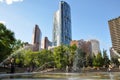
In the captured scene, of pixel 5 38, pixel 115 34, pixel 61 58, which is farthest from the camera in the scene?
pixel 115 34

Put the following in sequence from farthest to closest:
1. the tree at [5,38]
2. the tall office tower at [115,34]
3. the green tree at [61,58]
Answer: the tall office tower at [115,34]
the green tree at [61,58]
the tree at [5,38]

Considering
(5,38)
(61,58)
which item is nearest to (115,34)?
(61,58)

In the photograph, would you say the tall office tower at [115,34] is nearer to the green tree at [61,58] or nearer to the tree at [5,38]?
the green tree at [61,58]

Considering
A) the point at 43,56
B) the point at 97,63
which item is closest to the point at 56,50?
the point at 43,56

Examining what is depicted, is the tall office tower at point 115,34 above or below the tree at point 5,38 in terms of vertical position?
above

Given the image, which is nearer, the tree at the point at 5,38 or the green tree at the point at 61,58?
the tree at the point at 5,38

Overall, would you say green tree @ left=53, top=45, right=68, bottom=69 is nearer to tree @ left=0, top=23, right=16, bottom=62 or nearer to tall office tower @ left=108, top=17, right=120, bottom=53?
tree @ left=0, top=23, right=16, bottom=62

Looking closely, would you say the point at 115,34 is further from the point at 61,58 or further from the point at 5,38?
the point at 5,38

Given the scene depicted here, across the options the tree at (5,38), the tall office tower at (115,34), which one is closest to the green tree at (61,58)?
the tree at (5,38)


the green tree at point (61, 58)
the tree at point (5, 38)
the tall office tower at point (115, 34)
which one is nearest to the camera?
the tree at point (5, 38)

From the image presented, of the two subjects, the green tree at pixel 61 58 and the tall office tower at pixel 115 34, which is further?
the tall office tower at pixel 115 34

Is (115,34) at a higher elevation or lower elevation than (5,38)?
higher

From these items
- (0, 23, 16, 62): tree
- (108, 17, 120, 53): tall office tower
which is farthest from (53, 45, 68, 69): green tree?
(108, 17, 120, 53): tall office tower

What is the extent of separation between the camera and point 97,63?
282 feet
